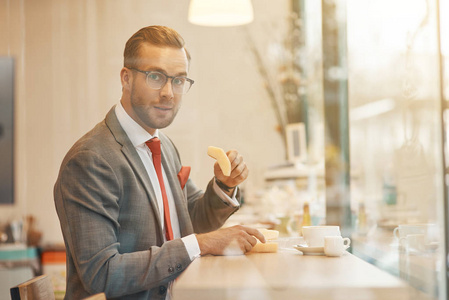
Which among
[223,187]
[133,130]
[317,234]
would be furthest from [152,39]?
[317,234]

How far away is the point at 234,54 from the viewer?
1.91 metres

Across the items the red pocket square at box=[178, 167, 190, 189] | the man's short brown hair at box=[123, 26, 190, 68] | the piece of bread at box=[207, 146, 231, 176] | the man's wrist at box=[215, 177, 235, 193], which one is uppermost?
the man's short brown hair at box=[123, 26, 190, 68]

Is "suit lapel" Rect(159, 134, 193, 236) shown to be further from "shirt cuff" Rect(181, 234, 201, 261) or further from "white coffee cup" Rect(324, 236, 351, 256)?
"white coffee cup" Rect(324, 236, 351, 256)

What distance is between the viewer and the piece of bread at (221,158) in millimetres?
1625

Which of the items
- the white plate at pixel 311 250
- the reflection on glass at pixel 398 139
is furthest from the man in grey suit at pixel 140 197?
the reflection on glass at pixel 398 139

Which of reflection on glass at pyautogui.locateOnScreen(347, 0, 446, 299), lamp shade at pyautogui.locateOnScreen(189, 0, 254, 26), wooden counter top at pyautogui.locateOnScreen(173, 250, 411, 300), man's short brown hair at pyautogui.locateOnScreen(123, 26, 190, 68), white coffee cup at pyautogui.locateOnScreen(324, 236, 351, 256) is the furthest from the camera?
lamp shade at pyautogui.locateOnScreen(189, 0, 254, 26)

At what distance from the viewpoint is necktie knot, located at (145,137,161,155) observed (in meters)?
1.60

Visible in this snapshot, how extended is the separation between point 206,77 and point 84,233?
61 centimetres

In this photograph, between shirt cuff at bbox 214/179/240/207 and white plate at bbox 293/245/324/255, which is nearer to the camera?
white plate at bbox 293/245/324/255

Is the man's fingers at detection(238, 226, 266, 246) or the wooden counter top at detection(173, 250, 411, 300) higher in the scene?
the man's fingers at detection(238, 226, 266, 246)

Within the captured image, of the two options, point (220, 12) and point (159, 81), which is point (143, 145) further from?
point (220, 12)

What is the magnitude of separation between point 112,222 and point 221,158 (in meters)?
0.38

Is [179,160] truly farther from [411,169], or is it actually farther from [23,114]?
[23,114]

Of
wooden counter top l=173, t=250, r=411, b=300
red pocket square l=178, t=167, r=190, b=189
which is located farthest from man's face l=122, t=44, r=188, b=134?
wooden counter top l=173, t=250, r=411, b=300
